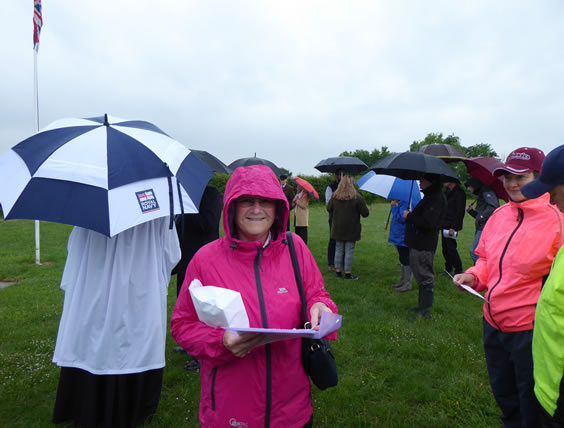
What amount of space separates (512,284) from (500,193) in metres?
2.91

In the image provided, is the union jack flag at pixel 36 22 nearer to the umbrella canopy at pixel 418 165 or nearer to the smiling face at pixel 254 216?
the umbrella canopy at pixel 418 165

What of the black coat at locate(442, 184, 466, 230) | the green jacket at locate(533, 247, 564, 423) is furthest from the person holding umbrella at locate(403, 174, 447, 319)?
the green jacket at locate(533, 247, 564, 423)

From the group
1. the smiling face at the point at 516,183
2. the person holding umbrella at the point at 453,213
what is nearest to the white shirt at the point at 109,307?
the smiling face at the point at 516,183

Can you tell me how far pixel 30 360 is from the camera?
406 centimetres

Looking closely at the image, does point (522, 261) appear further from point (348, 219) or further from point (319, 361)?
point (348, 219)

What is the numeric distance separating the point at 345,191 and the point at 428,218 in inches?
105

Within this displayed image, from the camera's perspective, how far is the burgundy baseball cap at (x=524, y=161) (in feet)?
7.93

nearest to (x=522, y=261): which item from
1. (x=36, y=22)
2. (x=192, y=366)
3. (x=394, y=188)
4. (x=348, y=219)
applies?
(x=192, y=366)

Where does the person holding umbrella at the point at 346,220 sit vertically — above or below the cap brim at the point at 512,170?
below

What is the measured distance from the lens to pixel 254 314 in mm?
1720

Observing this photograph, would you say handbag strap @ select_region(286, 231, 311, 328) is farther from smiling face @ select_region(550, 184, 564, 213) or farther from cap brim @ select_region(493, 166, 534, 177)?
cap brim @ select_region(493, 166, 534, 177)

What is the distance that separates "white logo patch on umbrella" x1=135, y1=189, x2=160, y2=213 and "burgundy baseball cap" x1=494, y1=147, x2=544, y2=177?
2.41 m

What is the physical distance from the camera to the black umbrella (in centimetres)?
497

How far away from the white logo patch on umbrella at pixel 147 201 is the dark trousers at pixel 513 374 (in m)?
2.51
